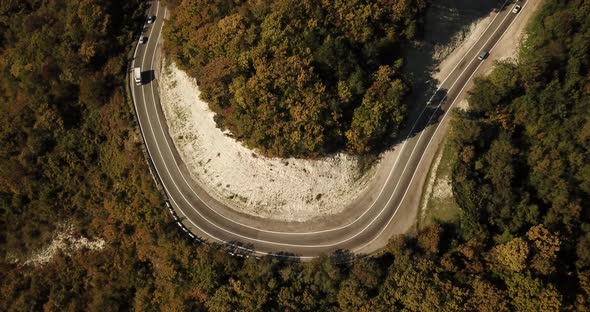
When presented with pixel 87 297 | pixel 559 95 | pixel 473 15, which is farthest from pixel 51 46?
pixel 559 95

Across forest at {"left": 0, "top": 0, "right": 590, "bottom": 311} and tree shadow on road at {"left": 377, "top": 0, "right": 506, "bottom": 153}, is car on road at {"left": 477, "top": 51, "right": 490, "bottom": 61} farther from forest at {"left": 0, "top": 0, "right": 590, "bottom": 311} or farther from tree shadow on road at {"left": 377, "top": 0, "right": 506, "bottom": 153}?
tree shadow on road at {"left": 377, "top": 0, "right": 506, "bottom": 153}

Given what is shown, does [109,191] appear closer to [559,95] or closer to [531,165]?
[531,165]

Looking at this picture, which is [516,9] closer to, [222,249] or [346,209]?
[346,209]

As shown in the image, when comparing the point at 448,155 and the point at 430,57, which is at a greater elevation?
the point at 430,57

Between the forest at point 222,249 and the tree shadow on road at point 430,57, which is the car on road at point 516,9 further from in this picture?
the tree shadow on road at point 430,57

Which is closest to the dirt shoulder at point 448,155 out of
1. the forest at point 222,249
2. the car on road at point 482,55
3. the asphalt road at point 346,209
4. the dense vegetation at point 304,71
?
the car on road at point 482,55

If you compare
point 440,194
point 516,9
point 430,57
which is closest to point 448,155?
point 440,194
